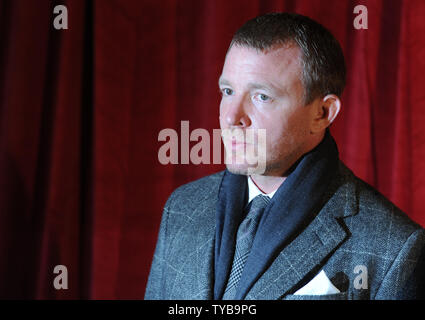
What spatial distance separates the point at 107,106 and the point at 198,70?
346mm

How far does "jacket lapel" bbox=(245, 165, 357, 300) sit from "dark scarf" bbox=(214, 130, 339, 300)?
14 mm

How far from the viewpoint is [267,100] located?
42.1 inches

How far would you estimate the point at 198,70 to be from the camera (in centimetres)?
175

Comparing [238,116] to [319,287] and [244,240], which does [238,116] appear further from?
[319,287]

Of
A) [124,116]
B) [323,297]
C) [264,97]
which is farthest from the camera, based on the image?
[124,116]

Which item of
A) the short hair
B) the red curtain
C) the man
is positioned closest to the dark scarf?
the man

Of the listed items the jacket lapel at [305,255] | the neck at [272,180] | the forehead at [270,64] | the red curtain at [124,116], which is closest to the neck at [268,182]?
the neck at [272,180]

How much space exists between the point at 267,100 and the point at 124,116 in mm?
766

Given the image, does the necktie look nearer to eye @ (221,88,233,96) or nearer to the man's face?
the man's face

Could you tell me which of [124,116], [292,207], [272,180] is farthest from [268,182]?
[124,116]

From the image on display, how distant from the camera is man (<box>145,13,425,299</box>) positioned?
39.8 inches

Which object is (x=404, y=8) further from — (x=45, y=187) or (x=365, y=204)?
(x=45, y=187)

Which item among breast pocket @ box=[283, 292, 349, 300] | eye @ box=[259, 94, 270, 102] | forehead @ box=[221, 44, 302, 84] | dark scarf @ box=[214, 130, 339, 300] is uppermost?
forehead @ box=[221, 44, 302, 84]

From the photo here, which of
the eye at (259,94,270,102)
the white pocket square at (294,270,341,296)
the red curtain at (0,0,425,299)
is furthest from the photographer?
the red curtain at (0,0,425,299)
